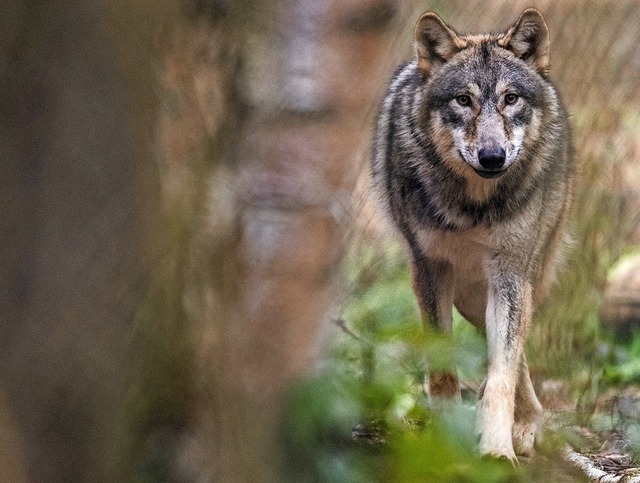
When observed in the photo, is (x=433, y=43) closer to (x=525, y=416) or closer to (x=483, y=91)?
(x=483, y=91)

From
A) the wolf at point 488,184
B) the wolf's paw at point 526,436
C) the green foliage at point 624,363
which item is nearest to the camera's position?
the wolf at point 488,184

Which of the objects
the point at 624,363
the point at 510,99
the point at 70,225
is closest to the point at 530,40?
the point at 510,99

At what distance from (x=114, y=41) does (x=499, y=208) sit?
11.4ft

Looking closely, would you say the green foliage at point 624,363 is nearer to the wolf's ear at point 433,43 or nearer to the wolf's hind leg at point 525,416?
the wolf's hind leg at point 525,416

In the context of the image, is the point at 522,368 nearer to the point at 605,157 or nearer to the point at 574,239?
the point at 574,239

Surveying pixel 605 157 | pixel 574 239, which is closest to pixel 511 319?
pixel 574 239

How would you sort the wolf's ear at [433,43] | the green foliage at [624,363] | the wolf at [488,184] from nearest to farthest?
the wolf at [488,184] → the wolf's ear at [433,43] → the green foliage at [624,363]

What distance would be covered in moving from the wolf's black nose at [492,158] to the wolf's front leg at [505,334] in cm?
55

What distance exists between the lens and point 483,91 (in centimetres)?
450

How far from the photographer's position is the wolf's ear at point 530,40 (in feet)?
15.4

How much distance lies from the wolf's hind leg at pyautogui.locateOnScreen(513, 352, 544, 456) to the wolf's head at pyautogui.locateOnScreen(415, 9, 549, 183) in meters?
1.09

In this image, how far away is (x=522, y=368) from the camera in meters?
4.97

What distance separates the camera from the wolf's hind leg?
4.73m

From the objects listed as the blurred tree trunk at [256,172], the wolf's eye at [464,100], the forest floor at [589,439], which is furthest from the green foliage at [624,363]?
the blurred tree trunk at [256,172]
